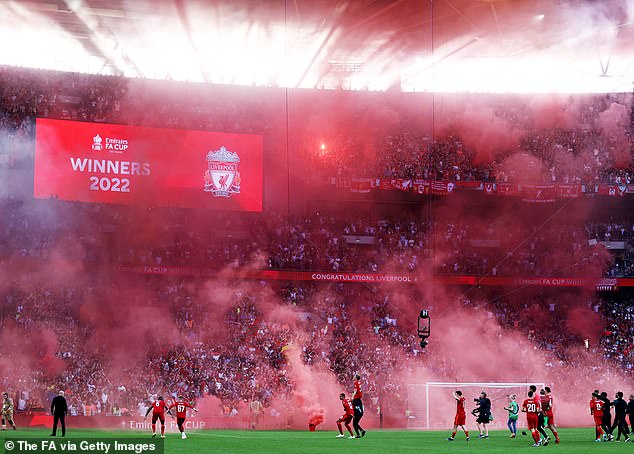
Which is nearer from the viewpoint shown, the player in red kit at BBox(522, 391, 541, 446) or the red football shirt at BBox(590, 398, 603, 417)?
the player in red kit at BBox(522, 391, 541, 446)

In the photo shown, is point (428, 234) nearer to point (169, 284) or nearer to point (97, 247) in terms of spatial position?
point (169, 284)

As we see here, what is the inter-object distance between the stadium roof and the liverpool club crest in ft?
16.3

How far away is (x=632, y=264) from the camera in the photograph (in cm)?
4250

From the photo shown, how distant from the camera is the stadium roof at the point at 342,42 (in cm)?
3547

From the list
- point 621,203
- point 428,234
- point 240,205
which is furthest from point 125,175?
point 621,203

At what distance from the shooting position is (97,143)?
39469 millimetres

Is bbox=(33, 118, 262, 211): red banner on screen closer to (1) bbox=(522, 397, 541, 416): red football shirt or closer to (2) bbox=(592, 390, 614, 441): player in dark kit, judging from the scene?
(1) bbox=(522, 397, 541, 416): red football shirt

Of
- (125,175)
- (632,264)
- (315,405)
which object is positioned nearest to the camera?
(315,405)

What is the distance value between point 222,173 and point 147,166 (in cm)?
Answer: 370

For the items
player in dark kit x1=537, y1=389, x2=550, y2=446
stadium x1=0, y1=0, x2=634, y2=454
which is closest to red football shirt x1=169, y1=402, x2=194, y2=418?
stadium x1=0, y1=0, x2=634, y2=454

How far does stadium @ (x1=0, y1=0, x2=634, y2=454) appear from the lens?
35344mm

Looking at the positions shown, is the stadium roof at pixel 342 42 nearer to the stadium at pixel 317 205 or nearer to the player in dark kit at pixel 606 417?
the stadium at pixel 317 205

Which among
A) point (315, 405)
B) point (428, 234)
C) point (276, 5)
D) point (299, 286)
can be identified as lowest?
point (315, 405)

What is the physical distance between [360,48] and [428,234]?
10.8 metres
